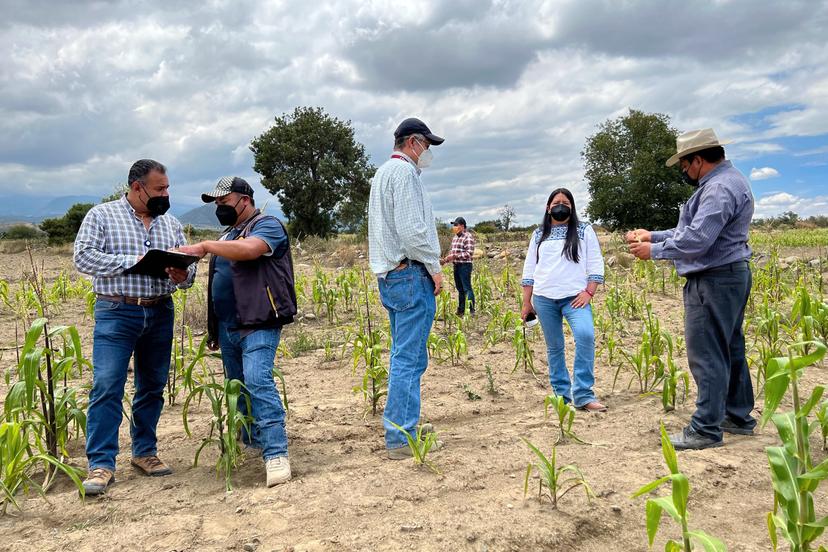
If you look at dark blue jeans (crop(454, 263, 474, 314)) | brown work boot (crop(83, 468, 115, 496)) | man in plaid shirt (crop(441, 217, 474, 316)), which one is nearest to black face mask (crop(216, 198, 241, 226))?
brown work boot (crop(83, 468, 115, 496))

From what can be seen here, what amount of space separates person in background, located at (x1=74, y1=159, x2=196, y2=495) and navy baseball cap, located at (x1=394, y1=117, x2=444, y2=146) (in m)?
1.31

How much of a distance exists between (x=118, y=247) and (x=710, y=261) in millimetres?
3091

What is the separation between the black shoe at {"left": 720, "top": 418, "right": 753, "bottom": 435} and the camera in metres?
3.46

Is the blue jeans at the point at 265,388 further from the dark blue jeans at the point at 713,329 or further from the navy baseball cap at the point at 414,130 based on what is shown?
the dark blue jeans at the point at 713,329

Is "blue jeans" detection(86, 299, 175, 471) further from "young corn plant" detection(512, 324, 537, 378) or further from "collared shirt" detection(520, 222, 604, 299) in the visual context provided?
"young corn plant" detection(512, 324, 537, 378)

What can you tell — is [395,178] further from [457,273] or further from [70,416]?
[457,273]

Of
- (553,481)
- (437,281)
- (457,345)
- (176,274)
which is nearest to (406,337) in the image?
(437,281)

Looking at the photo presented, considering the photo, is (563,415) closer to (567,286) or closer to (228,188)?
(567,286)

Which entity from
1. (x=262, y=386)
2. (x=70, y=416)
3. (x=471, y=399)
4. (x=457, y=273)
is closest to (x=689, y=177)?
(x=471, y=399)

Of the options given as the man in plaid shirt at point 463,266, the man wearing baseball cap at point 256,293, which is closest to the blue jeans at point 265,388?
the man wearing baseball cap at point 256,293

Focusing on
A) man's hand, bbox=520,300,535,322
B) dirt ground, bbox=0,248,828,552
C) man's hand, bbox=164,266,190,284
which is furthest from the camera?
man's hand, bbox=520,300,535,322

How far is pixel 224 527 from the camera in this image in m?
2.55

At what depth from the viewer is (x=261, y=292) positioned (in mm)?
3053

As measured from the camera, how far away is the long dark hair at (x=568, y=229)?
4.01 m
